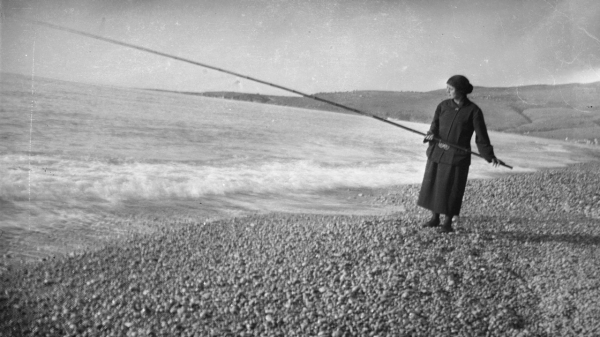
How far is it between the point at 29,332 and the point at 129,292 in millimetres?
748

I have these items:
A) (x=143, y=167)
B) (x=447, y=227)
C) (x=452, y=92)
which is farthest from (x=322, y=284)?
(x=143, y=167)

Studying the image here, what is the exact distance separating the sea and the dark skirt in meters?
4.15

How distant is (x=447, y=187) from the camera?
4.87m

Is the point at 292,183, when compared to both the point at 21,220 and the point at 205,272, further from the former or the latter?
the point at 205,272

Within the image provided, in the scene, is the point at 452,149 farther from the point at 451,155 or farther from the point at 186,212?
the point at 186,212

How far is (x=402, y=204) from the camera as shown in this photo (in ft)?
27.7

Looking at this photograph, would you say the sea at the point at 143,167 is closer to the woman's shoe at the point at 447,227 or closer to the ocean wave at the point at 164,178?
the ocean wave at the point at 164,178

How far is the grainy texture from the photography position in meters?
A: 3.32

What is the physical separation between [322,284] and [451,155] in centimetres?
205

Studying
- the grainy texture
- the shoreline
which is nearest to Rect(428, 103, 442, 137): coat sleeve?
the grainy texture

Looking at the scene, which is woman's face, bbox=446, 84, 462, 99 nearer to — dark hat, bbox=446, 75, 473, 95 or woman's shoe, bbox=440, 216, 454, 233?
dark hat, bbox=446, 75, 473, 95

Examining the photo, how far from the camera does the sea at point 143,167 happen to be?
23.7 feet

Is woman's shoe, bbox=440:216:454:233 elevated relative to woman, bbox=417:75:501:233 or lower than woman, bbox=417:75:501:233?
lower

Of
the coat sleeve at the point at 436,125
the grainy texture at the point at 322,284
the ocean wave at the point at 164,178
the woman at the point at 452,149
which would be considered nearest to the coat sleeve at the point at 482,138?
the woman at the point at 452,149
